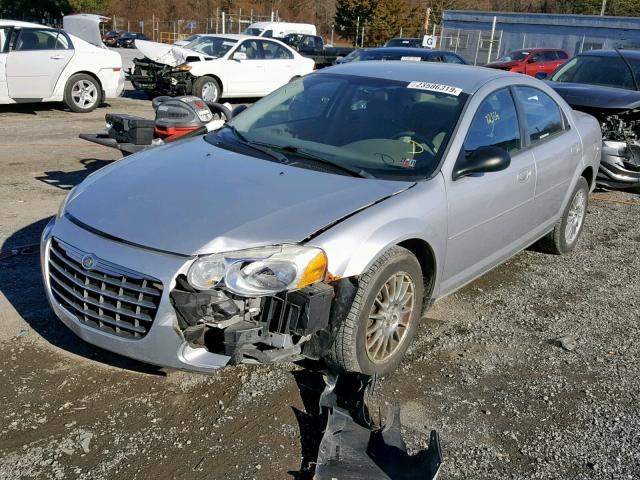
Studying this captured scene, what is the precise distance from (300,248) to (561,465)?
1528mm

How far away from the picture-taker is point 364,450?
2.83 meters

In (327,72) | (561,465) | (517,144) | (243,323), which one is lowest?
(561,465)

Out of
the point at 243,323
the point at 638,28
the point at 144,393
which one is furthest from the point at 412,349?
the point at 638,28

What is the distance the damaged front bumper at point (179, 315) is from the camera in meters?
2.88

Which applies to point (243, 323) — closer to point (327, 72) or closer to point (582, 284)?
point (327, 72)

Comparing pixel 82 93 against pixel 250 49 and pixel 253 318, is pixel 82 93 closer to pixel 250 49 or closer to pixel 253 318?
pixel 250 49

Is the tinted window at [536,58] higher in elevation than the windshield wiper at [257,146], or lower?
higher

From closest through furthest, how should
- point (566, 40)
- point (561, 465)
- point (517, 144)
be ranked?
point (561, 465) < point (517, 144) < point (566, 40)

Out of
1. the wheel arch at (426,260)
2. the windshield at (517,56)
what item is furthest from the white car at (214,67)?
the wheel arch at (426,260)

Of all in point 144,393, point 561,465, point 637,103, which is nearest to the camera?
point 561,465

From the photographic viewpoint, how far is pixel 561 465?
116 inches

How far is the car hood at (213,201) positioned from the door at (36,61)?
28.1ft

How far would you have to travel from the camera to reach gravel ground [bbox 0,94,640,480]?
2.85m

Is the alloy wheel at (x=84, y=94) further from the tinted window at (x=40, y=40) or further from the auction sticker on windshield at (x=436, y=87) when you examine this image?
the auction sticker on windshield at (x=436, y=87)
